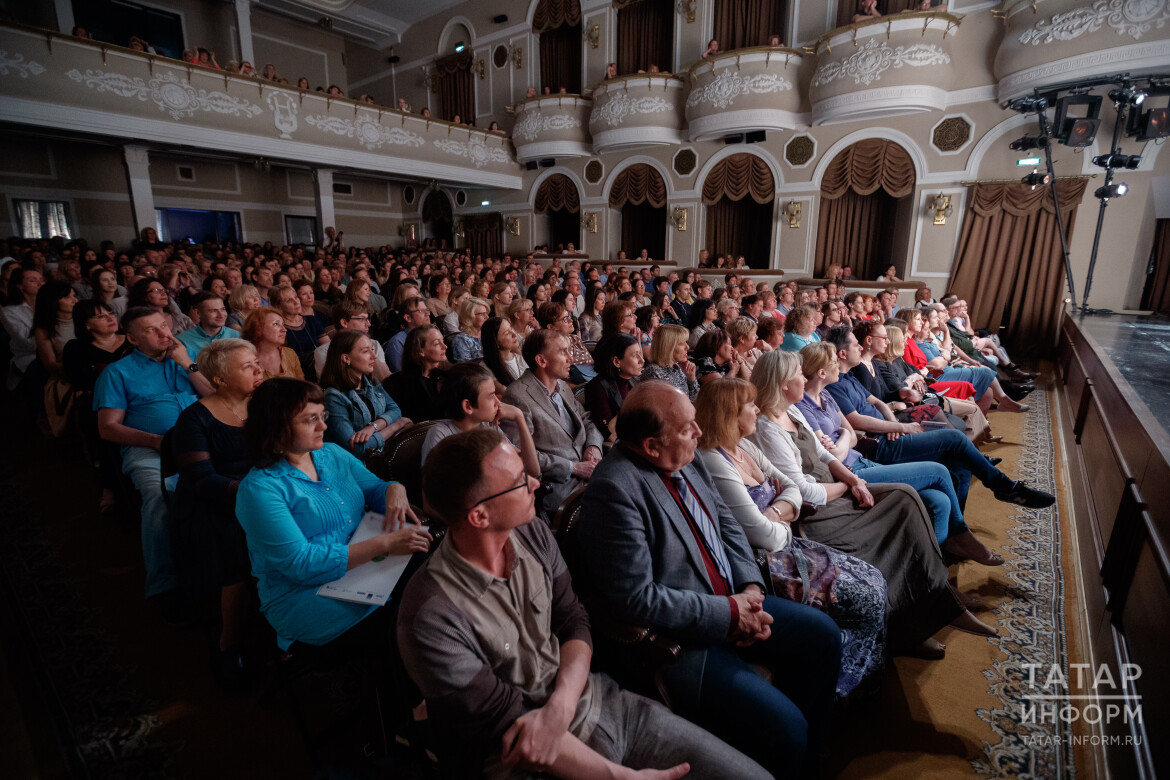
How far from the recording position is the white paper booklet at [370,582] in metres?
1.33

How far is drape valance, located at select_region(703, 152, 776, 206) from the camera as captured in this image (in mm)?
9906

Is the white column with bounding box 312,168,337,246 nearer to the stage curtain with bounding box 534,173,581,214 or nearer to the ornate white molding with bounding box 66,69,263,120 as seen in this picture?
the ornate white molding with bounding box 66,69,263,120

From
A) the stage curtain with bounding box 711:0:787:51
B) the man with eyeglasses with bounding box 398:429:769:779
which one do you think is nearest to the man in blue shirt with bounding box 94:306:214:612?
the man with eyeglasses with bounding box 398:429:769:779

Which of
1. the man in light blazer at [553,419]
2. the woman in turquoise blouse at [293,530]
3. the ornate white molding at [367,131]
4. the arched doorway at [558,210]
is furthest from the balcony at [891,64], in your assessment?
the woman in turquoise blouse at [293,530]

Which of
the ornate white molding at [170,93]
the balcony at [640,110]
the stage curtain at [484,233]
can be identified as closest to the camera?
the ornate white molding at [170,93]

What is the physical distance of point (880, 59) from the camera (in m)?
7.70

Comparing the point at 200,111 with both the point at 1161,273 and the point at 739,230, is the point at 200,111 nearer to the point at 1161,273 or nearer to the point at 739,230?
the point at 739,230

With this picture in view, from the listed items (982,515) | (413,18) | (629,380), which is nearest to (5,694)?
(629,380)

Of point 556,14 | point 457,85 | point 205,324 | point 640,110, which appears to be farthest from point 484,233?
point 205,324

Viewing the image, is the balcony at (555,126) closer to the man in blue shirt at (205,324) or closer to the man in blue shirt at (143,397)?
the man in blue shirt at (205,324)

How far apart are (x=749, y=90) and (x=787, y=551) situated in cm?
904

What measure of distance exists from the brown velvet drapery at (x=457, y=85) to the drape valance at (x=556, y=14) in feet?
7.47

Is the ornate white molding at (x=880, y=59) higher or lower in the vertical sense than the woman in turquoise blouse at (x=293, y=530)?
higher

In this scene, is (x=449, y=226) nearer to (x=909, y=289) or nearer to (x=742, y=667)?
(x=909, y=289)
